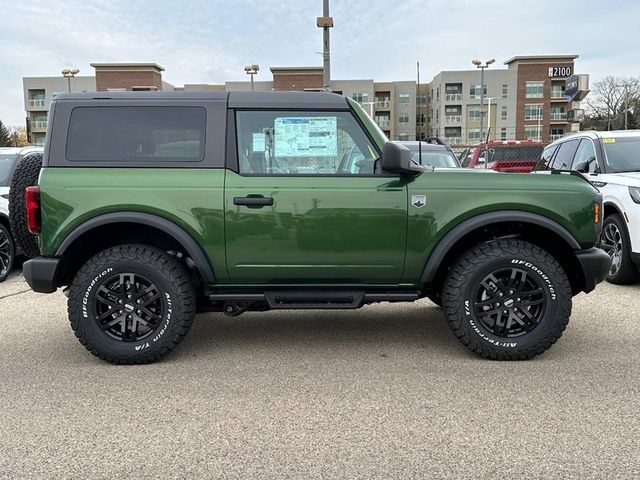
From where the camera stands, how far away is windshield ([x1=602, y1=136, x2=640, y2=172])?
695cm

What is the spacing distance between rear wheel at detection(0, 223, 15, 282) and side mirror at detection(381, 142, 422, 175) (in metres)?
5.59

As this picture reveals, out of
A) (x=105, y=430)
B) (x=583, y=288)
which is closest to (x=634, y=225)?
(x=583, y=288)

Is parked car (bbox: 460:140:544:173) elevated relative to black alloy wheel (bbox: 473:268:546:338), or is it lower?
elevated

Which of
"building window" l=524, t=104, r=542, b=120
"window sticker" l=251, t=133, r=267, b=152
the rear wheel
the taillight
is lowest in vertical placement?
the rear wheel

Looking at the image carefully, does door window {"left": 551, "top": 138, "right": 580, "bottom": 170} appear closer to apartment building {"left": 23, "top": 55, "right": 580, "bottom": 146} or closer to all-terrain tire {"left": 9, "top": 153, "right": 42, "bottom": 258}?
all-terrain tire {"left": 9, "top": 153, "right": 42, "bottom": 258}

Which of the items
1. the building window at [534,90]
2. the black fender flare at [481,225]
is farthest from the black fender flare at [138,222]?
the building window at [534,90]

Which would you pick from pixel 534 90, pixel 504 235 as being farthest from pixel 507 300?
pixel 534 90

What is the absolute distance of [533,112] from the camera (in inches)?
2963

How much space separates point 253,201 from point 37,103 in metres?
84.8

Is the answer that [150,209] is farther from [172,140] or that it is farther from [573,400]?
[573,400]

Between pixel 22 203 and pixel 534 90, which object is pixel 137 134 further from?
pixel 534 90

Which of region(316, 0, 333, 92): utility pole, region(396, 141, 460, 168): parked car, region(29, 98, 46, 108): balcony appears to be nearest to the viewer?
region(396, 141, 460, 168): parked car

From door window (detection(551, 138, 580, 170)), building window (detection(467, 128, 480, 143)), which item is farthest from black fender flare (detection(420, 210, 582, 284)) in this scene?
building window (detection(467, 128, 480, 143))

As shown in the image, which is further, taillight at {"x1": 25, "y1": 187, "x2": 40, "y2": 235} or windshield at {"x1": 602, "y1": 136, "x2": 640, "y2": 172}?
windshield at {"x1": 602, "y1": 136, "x2": 640, "y2": 172}
